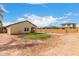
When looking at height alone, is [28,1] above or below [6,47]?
above

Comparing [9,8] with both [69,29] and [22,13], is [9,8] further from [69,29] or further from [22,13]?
[69,29]

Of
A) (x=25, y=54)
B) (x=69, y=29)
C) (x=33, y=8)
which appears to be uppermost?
(x=33, y=8)

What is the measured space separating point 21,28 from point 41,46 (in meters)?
0.22

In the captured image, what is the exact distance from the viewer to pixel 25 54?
2.37m

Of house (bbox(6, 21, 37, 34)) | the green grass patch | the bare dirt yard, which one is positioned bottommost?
the bare dirt yard

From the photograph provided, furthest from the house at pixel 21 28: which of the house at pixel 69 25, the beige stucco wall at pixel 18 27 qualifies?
the house at pixel 69 25

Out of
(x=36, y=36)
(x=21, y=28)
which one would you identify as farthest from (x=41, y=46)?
(x=21, y=28)

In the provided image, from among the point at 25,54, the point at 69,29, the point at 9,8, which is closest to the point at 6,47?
the point at 25,54

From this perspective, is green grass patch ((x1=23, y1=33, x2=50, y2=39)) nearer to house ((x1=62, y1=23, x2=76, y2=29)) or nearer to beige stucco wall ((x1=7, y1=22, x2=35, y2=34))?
beige stucco wall ((x1=7, y1=22, x2=35, y2=34))

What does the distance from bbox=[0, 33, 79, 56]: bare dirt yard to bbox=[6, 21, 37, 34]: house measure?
5 cm

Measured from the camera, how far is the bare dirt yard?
7.76 feet

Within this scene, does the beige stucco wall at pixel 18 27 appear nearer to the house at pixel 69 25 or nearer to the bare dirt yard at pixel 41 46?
the bare dirt yard at pixel 41 46

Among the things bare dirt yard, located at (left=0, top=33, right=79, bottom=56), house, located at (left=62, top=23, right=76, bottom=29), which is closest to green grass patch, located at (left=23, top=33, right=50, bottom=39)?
bare dirt yard, located at (left=0, top=33, right=79, bottom=56)

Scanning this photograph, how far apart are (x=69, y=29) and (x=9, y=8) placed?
521mm
